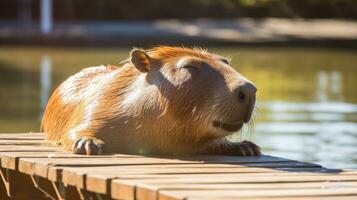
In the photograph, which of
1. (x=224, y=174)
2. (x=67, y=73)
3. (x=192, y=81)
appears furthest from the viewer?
(x=67, y=73)

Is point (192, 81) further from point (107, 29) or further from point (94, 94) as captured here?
point (107, 29)

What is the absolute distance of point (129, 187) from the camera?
443 centimetres

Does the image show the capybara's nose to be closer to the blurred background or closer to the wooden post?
the blurred background

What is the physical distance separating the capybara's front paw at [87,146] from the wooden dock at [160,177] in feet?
0.17

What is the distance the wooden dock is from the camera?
4.35 metres

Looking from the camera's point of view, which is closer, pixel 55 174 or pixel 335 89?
pixel 55 174

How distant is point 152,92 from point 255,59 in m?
13.9

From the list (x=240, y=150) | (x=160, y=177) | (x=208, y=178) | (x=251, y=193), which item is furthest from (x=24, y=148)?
(x=251, y=193)

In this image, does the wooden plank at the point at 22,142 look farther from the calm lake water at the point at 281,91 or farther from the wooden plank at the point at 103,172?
the calm lake water at the point at 281,91

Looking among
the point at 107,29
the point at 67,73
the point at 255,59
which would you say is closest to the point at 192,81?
the point at 67,73

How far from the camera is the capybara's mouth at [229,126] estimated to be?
5.24 m

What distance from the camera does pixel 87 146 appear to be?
17.4ft

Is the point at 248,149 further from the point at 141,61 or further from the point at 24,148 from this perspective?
the point at 24,148

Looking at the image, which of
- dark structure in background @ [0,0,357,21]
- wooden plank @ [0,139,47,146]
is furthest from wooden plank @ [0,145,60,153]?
dark structure in background @ [0,0,357,21]
